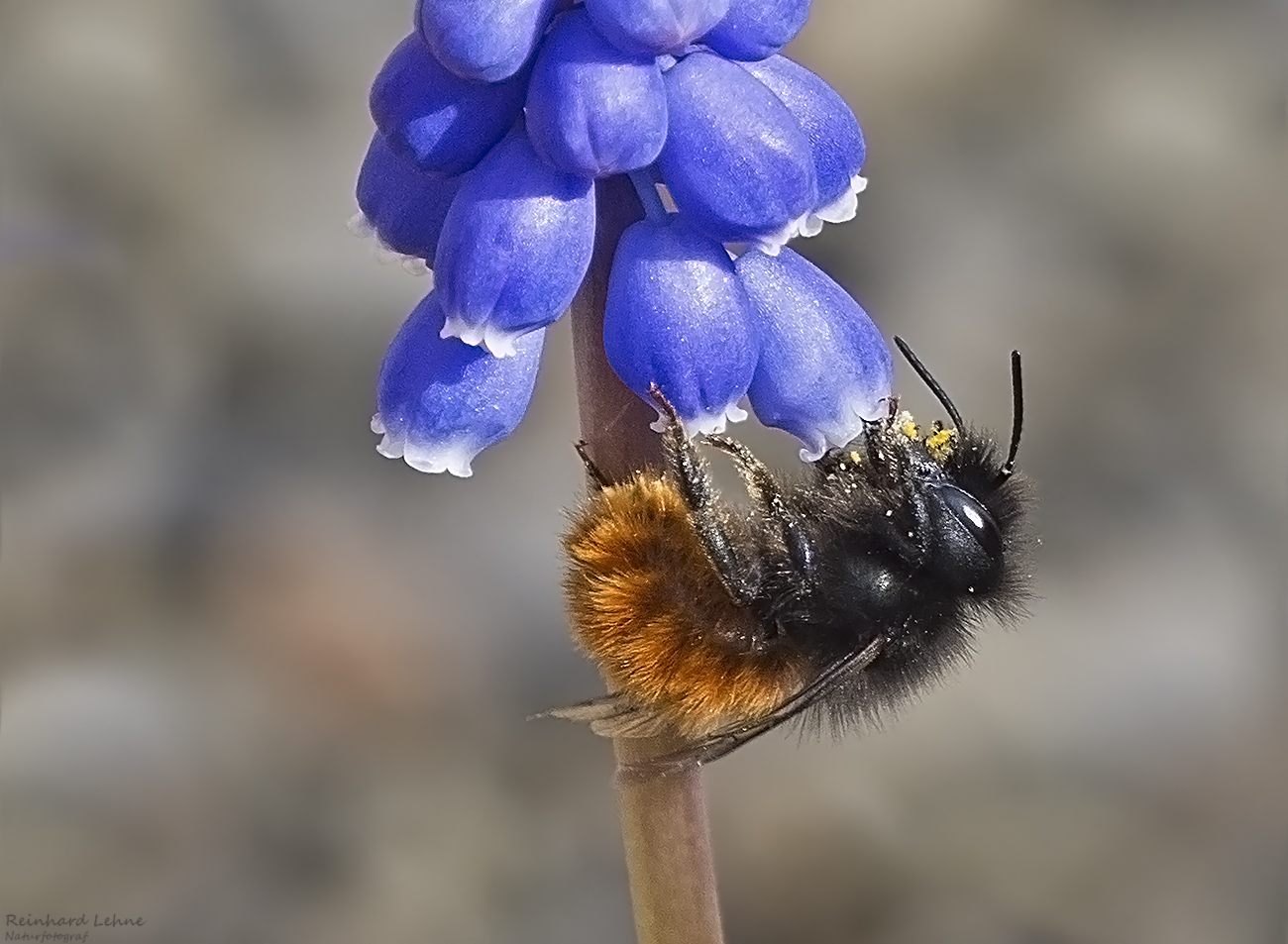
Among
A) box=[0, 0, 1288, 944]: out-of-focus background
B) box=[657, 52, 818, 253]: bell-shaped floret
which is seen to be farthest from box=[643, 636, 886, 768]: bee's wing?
box=[0, 0, 1288, 944]: out-of-focus background

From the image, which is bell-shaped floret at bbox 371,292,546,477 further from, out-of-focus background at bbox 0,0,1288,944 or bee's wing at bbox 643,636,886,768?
out-of-focus background at bbox 0,0,1288,944

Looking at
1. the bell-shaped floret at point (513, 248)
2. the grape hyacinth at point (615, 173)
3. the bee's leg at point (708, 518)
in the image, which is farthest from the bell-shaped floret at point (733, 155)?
the bee's leg at point (708, 518)

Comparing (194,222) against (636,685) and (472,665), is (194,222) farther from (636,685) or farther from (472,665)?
(636,685)

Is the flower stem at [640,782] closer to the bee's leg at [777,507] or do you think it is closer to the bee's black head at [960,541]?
the bee's leg at [777,507]

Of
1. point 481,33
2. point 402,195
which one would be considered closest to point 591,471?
point 402,195

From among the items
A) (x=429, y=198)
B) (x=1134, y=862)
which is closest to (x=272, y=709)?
(x=1134, y=862)
